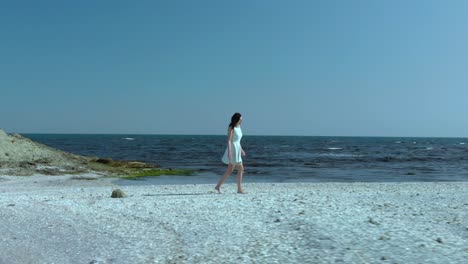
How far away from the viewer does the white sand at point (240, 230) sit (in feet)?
19.0

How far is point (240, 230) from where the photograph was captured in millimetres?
7016

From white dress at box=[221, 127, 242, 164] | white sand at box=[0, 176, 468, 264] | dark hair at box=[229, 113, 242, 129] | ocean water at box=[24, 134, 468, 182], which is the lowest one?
ocean water at box=[24, 134, 468, 182]

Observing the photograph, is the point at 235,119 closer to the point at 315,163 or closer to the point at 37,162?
the point at 37,162

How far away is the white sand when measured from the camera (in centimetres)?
578

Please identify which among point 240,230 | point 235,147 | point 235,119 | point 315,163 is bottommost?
point 315,163

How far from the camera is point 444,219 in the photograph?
24.7ft

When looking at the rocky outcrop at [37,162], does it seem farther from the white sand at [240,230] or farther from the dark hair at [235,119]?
the dark hair at [235,119]

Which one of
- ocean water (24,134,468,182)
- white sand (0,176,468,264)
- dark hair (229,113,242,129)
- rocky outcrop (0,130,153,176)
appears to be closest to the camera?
white sand (0,176,468,264)

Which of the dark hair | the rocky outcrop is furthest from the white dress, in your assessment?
the rocky outcrop

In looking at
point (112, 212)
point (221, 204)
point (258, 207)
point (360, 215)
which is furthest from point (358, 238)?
point (112, 212)

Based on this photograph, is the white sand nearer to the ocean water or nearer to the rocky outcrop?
the ocean water

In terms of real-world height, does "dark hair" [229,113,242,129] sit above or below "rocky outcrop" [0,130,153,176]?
above

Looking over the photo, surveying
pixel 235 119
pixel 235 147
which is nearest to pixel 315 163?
pixel 235 147

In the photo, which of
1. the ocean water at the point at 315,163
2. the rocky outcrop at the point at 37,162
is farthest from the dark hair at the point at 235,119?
the rocky outcrop at the point at 37,162
